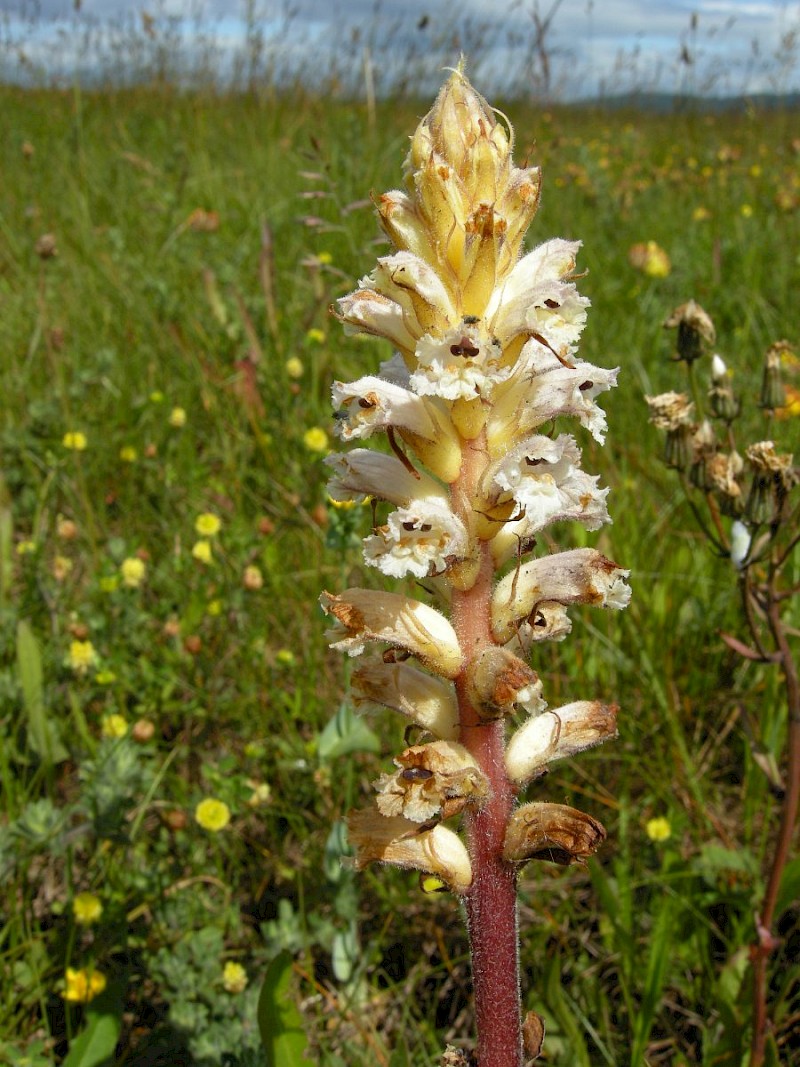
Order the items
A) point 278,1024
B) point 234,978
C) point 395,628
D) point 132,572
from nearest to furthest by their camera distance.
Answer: point 395,628 → point 278,1024 → point 234,978 → point 132,572

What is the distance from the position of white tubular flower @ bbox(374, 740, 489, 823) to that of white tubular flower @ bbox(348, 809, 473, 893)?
7 centimetres

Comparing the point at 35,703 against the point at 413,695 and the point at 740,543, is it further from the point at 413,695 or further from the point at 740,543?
the point at 740,543

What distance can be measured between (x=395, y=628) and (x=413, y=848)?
1.15 ft

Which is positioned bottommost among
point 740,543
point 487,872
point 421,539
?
point 487,872

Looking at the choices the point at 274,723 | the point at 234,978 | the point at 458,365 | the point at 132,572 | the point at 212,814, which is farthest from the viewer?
the point at 132,572

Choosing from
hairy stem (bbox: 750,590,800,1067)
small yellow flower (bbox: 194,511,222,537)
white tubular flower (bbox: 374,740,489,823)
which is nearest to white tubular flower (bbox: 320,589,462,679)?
white tubular flower (bbox: 374,740,489,823)

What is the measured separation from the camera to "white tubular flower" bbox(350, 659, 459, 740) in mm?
1496

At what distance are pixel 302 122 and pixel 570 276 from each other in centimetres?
728

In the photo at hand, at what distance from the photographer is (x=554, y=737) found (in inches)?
58.4

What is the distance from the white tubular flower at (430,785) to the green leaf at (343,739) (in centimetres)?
112

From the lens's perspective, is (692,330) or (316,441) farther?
(316,441)

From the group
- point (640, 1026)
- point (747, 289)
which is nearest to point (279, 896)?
point (640, 1026)

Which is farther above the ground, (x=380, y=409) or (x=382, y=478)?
(x=380, y=409)

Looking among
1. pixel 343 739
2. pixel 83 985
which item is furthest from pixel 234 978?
pixel 343 739
